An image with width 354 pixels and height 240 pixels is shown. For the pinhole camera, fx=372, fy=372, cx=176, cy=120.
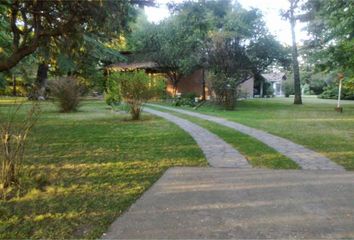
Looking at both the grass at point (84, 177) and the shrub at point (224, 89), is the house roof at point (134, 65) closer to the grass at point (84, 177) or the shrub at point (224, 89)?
the shrub at point (224, 89)

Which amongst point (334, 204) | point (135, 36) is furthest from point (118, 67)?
point (334, 204)

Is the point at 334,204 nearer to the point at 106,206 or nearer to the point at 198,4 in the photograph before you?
the point at 106,206

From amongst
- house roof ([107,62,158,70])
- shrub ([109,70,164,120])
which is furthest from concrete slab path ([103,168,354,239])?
house roof ([107,62,158,70])

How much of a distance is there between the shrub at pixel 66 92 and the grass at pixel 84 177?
7964 millimetres

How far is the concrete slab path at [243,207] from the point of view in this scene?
3637 millimetres

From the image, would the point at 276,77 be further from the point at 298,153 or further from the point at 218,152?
the point at 218,152

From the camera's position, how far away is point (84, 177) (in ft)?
18.6

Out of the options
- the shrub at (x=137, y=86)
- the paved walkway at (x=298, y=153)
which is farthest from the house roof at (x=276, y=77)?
the paved walkway at (x=298, y=153)

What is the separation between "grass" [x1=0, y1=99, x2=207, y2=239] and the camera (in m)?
3.85

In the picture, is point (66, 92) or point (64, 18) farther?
point (66, 92)

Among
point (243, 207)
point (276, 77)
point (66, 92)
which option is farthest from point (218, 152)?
point (276, 77)

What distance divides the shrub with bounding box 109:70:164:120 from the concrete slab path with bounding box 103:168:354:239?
8.13 metres

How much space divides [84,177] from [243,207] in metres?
2.56

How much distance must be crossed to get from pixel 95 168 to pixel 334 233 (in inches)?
156
